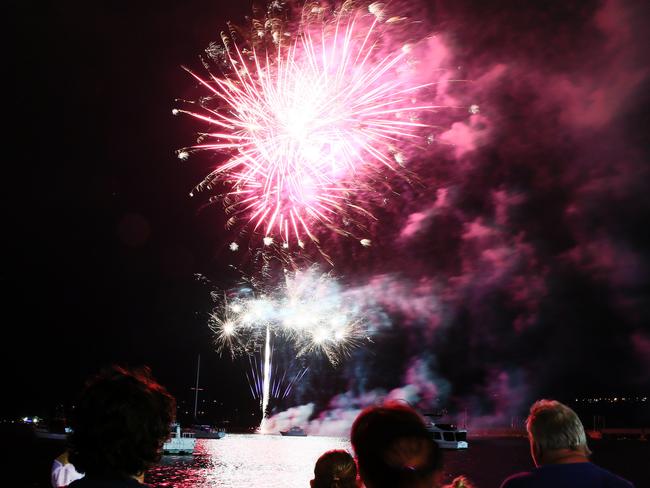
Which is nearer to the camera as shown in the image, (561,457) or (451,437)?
(561,457)

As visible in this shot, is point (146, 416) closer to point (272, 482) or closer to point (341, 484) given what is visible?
point (341, 484)

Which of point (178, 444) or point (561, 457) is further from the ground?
point (561, 457)

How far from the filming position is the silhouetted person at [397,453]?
2449mm

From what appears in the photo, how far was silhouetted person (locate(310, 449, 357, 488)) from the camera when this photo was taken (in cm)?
400

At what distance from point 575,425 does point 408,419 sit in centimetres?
221

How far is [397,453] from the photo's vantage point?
2471mm

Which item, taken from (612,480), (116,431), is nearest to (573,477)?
(612,480)

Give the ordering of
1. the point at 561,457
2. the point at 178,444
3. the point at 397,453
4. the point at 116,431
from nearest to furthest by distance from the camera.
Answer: the point at 397,453 < the point at 116,431 < the point at 561,457 < the point at 178,444

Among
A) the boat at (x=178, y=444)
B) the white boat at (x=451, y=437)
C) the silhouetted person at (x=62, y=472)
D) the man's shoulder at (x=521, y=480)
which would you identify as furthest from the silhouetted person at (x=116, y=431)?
the white boat at (x=451, y=437)

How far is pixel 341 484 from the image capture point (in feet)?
13.1

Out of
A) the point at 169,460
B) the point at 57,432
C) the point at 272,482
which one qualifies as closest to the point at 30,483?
the point at 272,482

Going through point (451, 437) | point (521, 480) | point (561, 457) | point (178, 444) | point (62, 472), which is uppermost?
point (561, 457)

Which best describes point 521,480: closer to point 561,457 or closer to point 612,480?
point 561,457

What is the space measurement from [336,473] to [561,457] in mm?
1584
